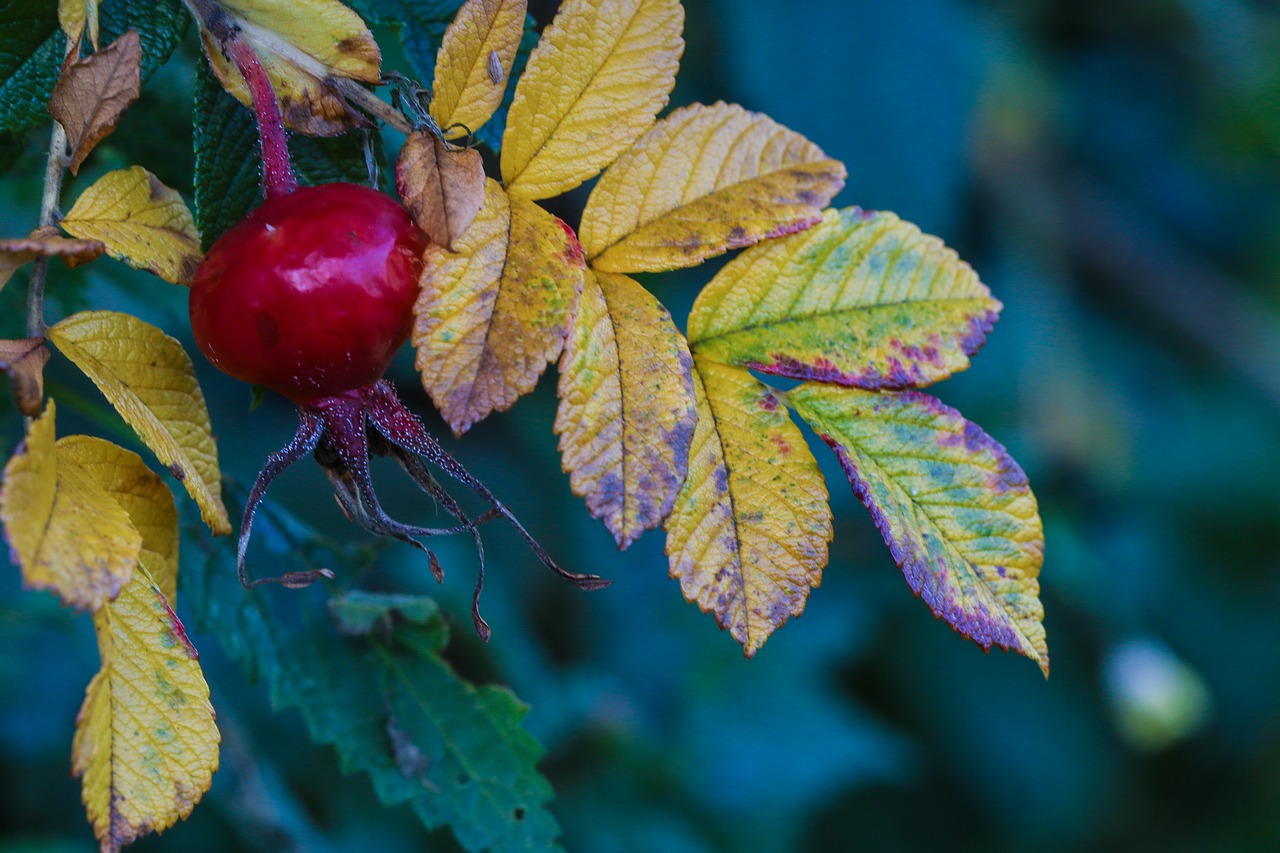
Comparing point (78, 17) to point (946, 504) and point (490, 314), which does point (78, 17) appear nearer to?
point (490, 314)

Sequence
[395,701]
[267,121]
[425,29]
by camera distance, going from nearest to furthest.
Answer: [267,121] < [425,29] < [395,701]

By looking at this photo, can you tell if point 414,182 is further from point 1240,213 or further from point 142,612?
point 1240,213

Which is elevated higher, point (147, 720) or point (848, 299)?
point (848, 299)

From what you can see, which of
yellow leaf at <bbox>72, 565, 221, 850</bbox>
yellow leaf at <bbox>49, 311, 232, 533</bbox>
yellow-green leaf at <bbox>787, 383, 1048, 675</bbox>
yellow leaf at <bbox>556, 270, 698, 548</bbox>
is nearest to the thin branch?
yellow leaf at <bbox>49, 311, 232, 533</bbox>

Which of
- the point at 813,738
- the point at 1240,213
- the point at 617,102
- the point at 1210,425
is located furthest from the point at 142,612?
the point at 1240,213

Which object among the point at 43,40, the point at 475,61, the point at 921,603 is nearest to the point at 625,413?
the point at 475,61

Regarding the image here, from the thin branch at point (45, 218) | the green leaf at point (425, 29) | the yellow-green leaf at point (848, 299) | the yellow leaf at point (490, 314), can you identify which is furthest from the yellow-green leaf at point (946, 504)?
the thin branch at point (45, 218)
